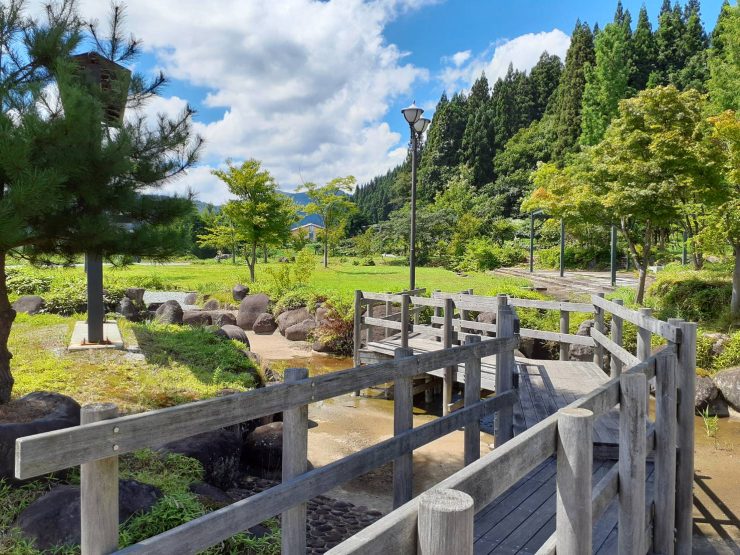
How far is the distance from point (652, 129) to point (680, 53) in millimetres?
40227

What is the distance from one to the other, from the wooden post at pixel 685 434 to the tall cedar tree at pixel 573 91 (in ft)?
138

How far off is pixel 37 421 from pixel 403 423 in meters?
2.65

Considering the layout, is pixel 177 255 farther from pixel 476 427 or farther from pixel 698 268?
pixel 698 268

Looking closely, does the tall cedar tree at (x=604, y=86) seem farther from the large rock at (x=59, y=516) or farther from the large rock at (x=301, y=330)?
the large rock at (x=59, y=516)

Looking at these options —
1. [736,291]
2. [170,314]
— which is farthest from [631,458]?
[170,314]

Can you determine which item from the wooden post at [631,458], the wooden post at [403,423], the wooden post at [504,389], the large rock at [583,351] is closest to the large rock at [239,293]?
the large rock at [583,351]

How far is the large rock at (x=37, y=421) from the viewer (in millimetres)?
3803

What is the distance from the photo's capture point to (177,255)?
638cm

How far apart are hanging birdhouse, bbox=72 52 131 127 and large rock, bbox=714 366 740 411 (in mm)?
9277

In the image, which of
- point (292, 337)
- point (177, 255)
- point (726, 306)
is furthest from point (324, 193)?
point (177, 255)

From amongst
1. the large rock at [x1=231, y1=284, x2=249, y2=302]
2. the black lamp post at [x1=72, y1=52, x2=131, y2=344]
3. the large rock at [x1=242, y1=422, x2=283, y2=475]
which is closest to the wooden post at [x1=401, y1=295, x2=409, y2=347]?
the large rock at [x1=242, y1=422, x2=283, y2=475]

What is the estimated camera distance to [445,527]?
1083mm

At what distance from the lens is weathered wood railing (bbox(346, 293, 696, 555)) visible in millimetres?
1323

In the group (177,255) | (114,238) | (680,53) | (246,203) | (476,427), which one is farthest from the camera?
(680,53)
